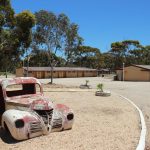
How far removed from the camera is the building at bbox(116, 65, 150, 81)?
204ft

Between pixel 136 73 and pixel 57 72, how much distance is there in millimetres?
26596

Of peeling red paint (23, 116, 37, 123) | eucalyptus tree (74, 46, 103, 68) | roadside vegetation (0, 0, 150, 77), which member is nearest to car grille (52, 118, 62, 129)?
peeling red paint (23, 116, 37, 123)

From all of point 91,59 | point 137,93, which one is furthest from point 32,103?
point 91,59

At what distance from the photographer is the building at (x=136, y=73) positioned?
6206cm

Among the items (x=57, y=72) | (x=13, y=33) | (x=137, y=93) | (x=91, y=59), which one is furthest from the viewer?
(x=91, y=59)

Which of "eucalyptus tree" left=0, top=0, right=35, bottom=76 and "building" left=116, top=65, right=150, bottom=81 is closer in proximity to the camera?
"eucalyptus tree" left=0, top=0, right=35, bottom=76

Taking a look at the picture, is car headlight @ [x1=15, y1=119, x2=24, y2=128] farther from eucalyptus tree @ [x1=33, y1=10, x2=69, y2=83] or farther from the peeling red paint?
eucalyptus tree @ [x1=33, y1=10, x2=69, y2=83]

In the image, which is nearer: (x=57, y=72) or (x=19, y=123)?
(x=19, y=123)

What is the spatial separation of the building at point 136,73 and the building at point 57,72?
866 inches

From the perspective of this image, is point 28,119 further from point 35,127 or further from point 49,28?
point 49,28

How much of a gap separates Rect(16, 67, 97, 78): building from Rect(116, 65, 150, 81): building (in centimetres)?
2200

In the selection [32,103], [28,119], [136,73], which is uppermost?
[136,73]

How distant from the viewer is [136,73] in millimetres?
63688

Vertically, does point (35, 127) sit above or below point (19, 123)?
below
